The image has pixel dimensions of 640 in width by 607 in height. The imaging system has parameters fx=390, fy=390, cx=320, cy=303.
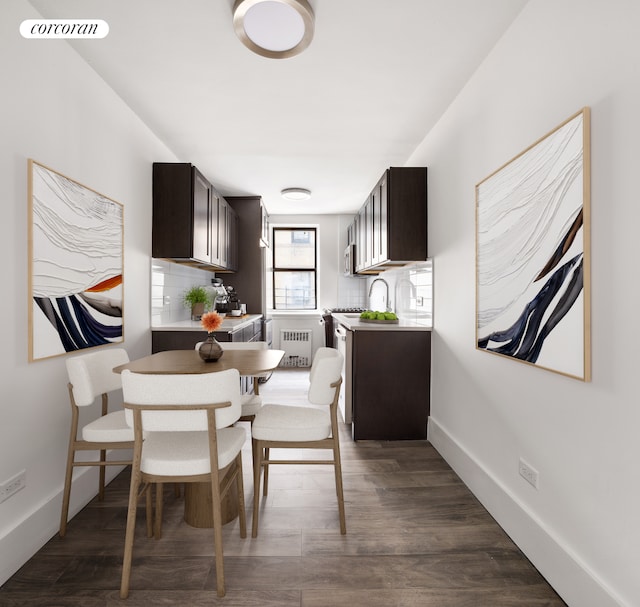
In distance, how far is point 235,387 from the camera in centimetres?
166

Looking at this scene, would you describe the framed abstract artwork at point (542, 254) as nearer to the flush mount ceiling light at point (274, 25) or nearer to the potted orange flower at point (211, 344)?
the flush mount ceiling light at point (274, 25)

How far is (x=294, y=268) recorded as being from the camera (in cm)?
684

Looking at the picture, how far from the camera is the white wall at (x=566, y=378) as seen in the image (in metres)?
1.31

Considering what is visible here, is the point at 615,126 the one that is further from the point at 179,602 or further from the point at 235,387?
the point at 179,602

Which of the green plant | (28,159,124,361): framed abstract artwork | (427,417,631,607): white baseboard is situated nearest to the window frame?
the green plant

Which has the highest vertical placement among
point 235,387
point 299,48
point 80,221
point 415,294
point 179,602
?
point 299,48

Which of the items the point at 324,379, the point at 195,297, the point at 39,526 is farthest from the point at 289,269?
the point at 39,526

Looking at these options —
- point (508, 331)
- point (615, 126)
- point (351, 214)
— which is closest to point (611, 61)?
point (615, 126)

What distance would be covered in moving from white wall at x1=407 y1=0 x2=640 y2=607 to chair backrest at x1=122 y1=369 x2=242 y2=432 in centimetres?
141

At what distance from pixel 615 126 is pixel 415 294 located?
105 inches

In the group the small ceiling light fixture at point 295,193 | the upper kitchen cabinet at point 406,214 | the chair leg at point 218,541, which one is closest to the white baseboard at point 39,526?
the chair leg at point 218,541

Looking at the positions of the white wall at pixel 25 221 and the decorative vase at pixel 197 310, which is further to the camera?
the decorative vase at pixel 197 310

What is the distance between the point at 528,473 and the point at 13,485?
7.91ft

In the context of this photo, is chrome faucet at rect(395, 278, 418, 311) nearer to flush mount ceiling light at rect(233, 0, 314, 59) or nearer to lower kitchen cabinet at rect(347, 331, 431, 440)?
lower kitchen cabinet at rect(347, 331, 431, 440)
